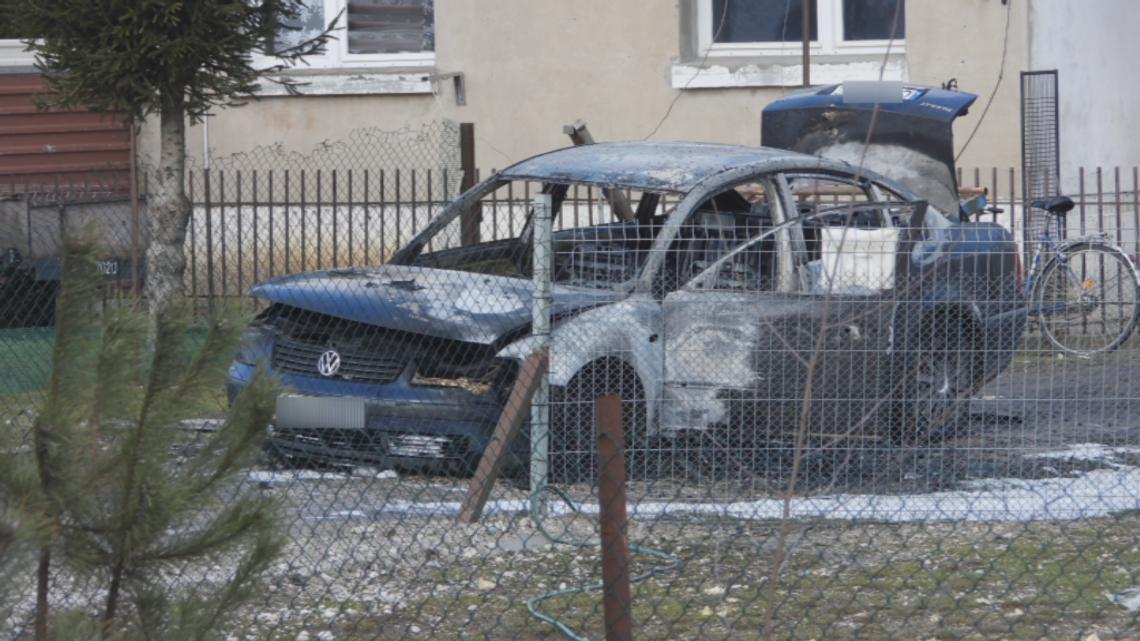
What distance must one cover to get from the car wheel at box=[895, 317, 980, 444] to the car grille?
206cm

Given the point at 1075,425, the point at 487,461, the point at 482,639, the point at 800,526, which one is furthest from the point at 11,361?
the point at 1075,425

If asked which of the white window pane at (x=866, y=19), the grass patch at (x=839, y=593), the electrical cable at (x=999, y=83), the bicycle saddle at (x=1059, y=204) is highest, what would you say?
the white window pane at (x=866, y=19)

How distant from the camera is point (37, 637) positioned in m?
2.12

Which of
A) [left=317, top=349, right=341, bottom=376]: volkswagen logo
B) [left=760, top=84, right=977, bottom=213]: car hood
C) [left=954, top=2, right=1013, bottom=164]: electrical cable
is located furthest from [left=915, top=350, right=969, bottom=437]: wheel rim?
[left=954, top=2, right=1013, bottom=164]: electrical cable

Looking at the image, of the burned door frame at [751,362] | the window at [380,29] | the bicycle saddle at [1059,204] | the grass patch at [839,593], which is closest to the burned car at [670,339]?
the burned door frame at [751,362]

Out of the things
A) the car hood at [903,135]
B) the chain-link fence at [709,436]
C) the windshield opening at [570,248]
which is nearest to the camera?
the chain-link fence at [709,436]

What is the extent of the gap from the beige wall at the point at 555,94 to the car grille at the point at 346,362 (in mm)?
6547

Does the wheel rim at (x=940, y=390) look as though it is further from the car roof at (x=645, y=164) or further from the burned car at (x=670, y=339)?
the car roof at (x=645, y=164)

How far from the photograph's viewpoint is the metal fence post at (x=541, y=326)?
4566 millimetres

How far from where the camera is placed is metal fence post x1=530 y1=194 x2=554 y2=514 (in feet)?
15.0

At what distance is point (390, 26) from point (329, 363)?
759cm

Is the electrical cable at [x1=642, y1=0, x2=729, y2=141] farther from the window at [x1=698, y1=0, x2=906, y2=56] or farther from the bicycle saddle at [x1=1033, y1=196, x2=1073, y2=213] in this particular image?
the bicycle saddle at [x1=1033, y1=196, x2=1073, y2=213]

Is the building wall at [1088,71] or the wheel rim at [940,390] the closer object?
the wheel rim at [940,390]

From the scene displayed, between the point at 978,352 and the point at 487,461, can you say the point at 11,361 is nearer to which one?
the point at 487,461
